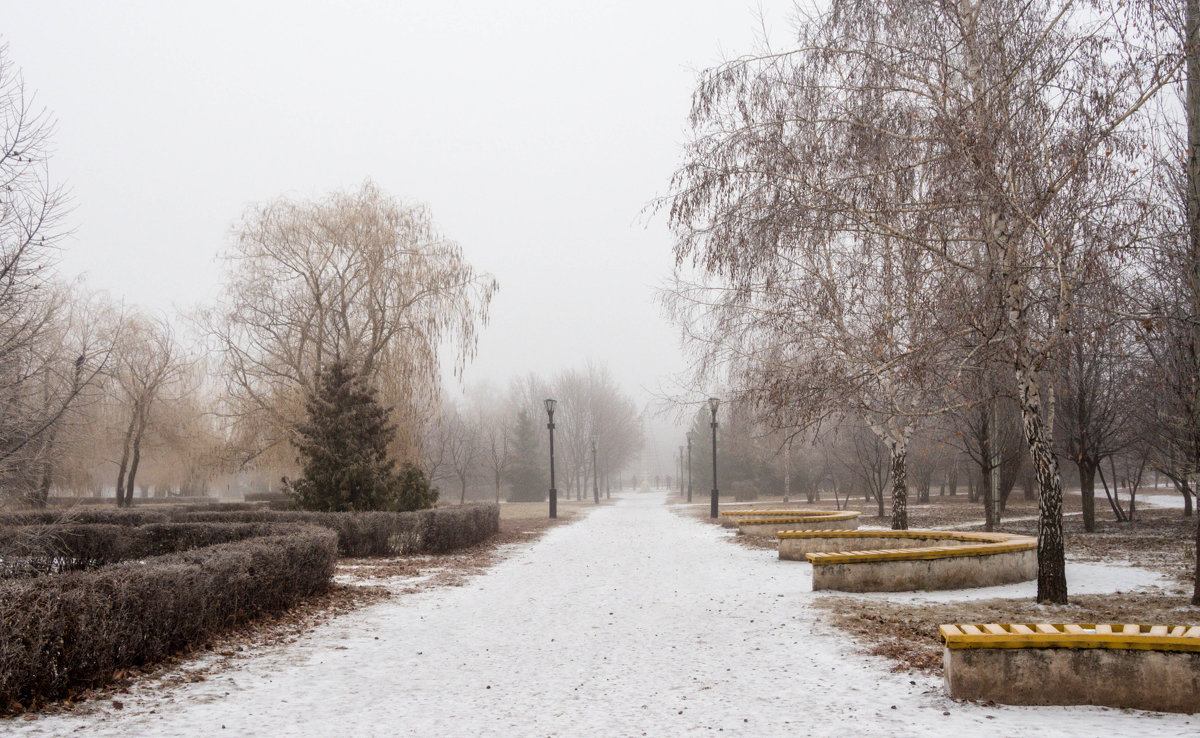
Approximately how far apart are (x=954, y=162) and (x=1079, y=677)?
435 cm

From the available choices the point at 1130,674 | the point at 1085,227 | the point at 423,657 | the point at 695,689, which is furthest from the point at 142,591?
the point at 1085,227

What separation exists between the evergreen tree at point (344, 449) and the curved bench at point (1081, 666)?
42.2ft

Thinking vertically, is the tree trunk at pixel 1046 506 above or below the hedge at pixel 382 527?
above

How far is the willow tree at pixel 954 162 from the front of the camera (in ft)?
22.9

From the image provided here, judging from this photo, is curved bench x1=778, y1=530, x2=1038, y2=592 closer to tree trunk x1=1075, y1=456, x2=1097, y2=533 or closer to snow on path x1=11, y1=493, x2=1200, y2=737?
snow on path x1=11, y1=493, x2=1200, y2=737

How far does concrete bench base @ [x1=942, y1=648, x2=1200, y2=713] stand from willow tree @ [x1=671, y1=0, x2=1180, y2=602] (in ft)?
9.64

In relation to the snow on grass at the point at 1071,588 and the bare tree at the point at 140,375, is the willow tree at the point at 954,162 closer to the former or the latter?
the snow on grass at the point at 1071,588

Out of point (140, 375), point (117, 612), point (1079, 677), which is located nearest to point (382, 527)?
point (117, 612)

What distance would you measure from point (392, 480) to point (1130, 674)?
14.0m

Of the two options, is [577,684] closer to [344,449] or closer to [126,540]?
[126,540]

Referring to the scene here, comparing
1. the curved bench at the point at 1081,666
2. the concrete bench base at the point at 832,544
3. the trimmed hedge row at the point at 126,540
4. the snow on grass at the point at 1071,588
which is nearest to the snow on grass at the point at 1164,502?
the concrete bench base at the point at 832,544

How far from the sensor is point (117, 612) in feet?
17.4

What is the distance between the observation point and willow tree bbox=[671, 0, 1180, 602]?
6.99 metres

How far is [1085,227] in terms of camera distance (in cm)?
707
